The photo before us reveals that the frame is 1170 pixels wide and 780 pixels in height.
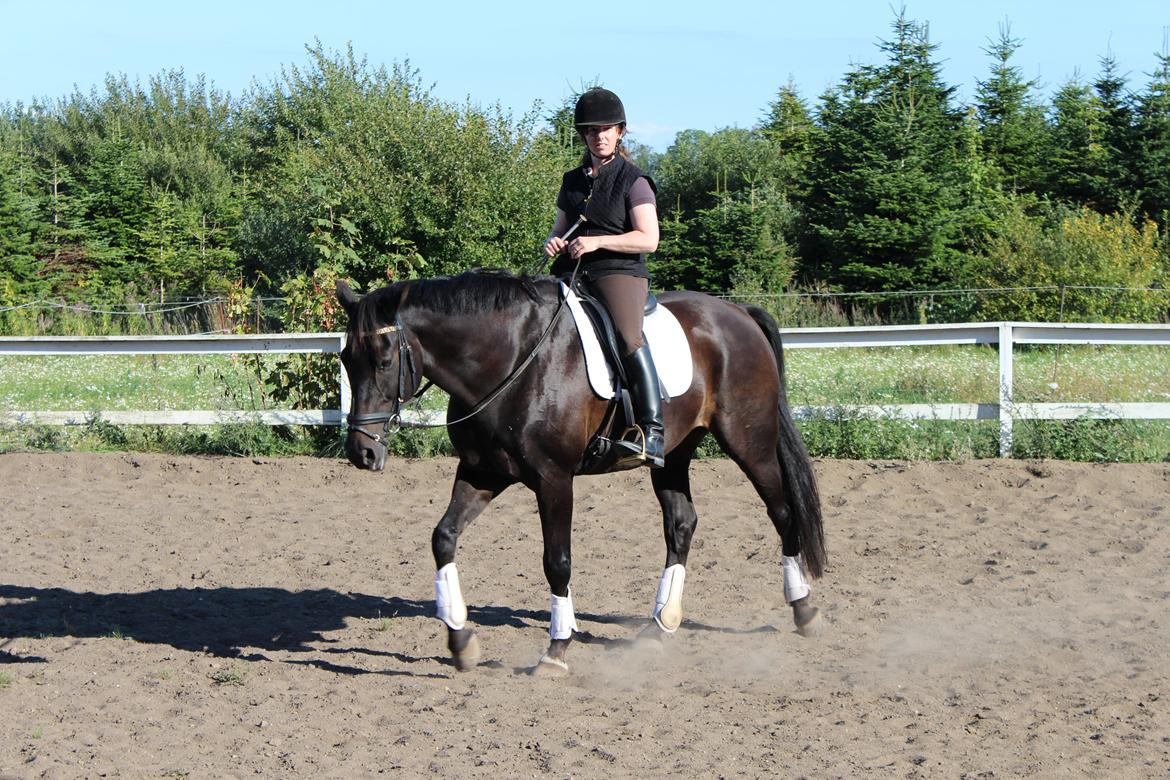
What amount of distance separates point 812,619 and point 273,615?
3033mm

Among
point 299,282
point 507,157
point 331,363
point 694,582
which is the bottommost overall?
point 694,582

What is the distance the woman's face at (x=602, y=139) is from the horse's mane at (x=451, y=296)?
0.69 meters

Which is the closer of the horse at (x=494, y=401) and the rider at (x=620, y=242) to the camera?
the horse at (x=494, y=401)

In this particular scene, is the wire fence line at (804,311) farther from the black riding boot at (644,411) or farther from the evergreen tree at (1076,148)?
the black riding boot at (644,411)

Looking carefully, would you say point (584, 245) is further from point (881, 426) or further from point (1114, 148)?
point (1114, 148)

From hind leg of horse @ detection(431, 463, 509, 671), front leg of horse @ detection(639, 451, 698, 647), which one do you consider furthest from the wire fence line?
hind leg of horse @ detection(431, 463, 509, 671)

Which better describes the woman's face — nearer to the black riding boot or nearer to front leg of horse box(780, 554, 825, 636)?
the black riding boot

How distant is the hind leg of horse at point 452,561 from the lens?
5.54 meters

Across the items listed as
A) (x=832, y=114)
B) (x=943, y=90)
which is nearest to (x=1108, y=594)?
(x=832, y=114)

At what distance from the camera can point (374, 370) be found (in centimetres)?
517

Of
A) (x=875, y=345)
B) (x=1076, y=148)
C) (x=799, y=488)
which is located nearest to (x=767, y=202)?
(x=1076, y=148)

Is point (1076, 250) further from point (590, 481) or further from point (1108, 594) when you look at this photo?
point (1108, 594)

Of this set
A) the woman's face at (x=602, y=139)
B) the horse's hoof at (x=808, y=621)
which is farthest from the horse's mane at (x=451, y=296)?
the horse's hoof at (x=808, y=621)

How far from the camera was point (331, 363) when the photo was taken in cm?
1132
